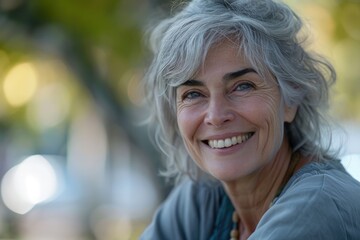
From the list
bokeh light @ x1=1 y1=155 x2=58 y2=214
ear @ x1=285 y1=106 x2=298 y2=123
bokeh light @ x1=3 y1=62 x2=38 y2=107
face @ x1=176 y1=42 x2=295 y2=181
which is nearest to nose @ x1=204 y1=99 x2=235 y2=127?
face @ x1=176 y1=42 x2=295 y2=181

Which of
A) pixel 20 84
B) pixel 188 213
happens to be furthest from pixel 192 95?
pixel 20 84

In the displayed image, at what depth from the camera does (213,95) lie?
281cm

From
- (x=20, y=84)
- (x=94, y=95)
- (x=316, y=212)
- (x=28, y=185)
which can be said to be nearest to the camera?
(x=316, y=212)

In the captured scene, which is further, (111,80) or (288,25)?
(111,80)

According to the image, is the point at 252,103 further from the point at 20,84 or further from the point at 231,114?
the point at 20,84

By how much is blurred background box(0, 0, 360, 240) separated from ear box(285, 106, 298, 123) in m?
0.31

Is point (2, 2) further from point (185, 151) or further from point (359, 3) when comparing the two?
point (185, 151)

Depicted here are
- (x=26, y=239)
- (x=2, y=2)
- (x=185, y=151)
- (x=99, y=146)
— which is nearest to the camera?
(x=185, y=151)

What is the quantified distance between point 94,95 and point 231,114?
4491mm

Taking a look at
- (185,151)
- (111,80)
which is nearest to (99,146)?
(111,80)

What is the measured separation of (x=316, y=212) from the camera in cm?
246

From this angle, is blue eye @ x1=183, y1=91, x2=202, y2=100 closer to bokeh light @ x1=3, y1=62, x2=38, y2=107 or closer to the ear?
the ear

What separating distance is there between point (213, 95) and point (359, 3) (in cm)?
449

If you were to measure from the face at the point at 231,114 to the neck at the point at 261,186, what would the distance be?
0.08 m
